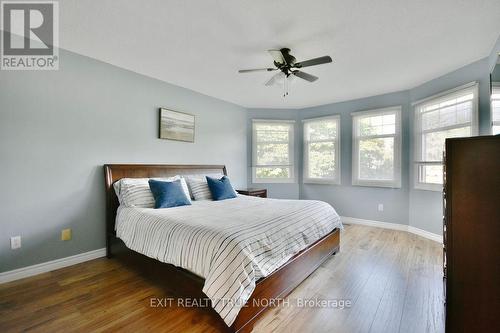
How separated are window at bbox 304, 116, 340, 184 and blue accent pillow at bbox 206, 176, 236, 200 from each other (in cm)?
223

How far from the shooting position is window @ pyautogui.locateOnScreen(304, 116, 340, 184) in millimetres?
4754

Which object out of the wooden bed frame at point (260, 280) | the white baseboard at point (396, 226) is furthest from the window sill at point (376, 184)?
the wooden bed frame at point (260, 280)

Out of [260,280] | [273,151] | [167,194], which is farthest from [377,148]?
[167,194]

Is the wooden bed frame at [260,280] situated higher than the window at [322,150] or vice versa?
the window at [322,150]

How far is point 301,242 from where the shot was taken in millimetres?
2176

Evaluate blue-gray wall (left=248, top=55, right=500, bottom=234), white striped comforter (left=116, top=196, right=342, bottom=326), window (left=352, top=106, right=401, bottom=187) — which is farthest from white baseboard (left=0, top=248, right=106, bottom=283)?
window (left=352, top=106, right=401, bottom=187)

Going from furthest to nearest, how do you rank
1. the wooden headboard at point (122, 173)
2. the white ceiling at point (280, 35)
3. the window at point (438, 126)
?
the window at point (438, 126), the wooden headboard at point (122, 173), the white ceiling at point (280, 35)

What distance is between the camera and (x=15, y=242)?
7.45 feet

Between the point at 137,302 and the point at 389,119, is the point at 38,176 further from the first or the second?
the point at 389,119

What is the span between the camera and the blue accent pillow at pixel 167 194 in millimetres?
2697

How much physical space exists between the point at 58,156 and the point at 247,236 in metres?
2.40

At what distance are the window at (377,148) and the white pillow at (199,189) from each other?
2948 millimetres

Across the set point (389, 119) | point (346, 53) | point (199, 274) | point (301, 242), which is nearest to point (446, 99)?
point (389, 119)

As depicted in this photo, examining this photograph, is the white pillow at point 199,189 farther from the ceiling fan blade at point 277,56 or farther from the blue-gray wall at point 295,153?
the ceiling fan blade at point 277,56
